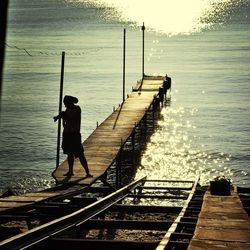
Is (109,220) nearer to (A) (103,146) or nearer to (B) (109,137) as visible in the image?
(A) (103,146)

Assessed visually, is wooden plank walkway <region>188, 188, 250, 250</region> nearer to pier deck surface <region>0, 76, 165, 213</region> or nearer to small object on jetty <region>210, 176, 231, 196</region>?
small object on jetty <region>210, 176, 231, 196</region>

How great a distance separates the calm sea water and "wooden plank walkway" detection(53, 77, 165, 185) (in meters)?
2.65

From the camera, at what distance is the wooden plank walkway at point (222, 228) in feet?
19.0

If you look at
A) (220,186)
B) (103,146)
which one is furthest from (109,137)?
(220,186)

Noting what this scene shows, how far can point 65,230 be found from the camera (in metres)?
7.01

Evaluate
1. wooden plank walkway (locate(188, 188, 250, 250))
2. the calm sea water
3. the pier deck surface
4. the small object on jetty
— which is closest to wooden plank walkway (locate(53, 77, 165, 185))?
the pier deck surface

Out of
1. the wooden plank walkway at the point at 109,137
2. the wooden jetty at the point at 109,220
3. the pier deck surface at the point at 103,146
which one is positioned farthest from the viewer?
the wooden plank walkway at the point at 109,137

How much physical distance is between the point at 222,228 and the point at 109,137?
18.5 m

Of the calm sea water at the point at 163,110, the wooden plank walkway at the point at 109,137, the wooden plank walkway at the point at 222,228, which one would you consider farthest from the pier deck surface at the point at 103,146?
the wooden plank walkway at the point at 222,228

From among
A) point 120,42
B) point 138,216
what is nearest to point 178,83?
point 138,216

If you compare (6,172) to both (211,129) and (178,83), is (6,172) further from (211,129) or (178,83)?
(178,83)

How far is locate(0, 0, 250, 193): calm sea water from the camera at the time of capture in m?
30.8

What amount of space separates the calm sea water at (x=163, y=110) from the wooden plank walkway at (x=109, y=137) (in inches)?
104

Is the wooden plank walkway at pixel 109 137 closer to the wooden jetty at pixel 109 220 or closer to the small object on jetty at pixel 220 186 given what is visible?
the wooden jetty at pixel 109 220
